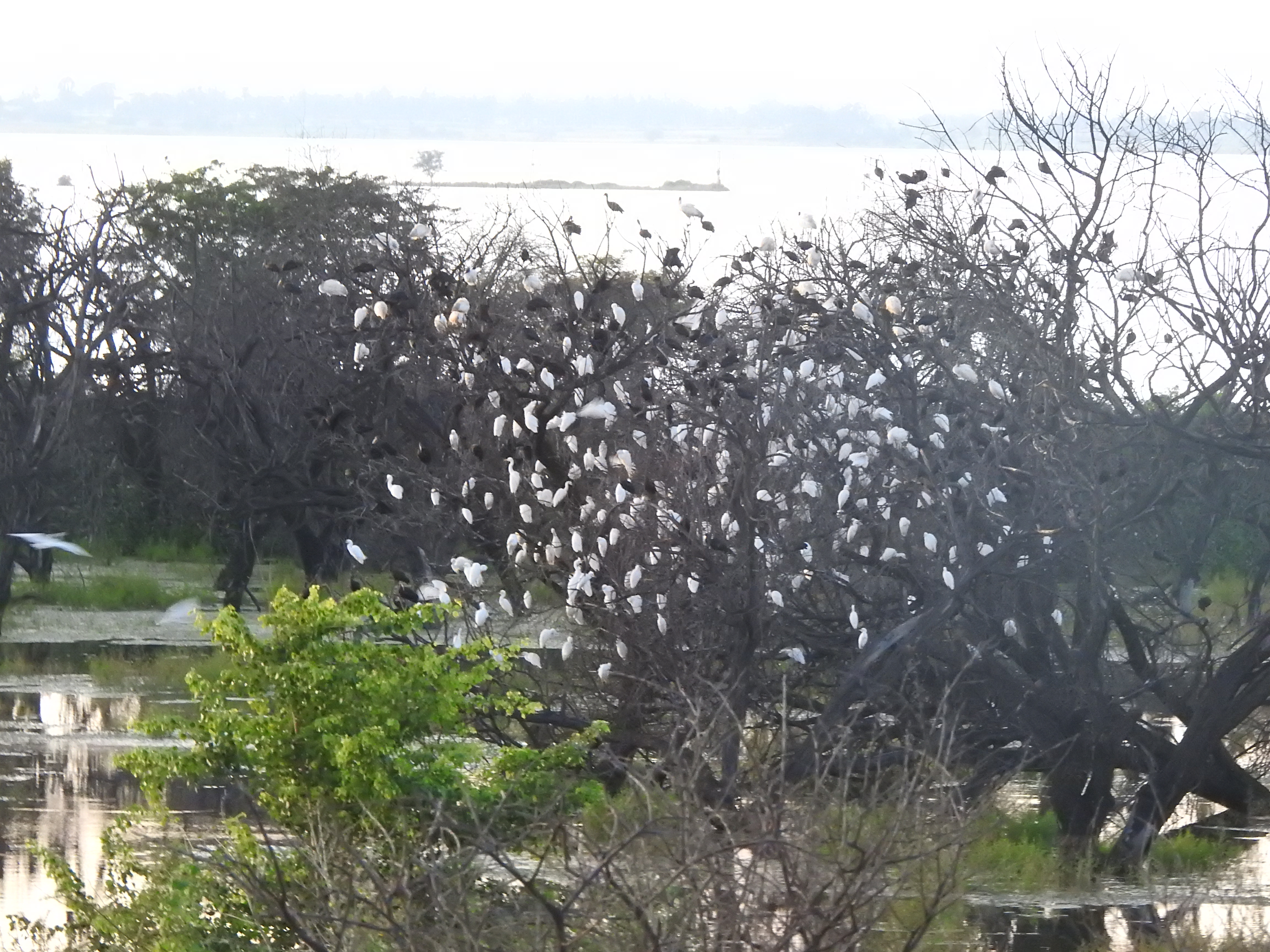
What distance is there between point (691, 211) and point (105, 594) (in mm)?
13598

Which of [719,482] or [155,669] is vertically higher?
[719,482]

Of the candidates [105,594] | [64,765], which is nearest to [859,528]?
[64,765]

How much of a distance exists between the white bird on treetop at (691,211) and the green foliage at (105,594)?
12.7 meters

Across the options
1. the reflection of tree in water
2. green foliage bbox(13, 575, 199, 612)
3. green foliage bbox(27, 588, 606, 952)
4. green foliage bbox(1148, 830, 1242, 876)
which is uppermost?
green foliage bbox(27, 588, 606, 952)

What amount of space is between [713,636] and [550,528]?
2059 millimetres

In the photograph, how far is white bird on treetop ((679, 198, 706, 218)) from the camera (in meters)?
13.6

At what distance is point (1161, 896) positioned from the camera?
10094 millimetres

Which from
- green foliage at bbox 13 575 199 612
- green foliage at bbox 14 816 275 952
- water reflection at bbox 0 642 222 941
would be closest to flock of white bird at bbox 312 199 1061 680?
water reflection at bbox 0 642 222 941

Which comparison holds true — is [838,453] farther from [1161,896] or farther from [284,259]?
[284,259]

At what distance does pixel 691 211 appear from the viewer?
45.0 feet

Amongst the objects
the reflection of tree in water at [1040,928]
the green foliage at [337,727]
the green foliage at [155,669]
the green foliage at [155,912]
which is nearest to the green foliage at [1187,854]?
the reflection of tree in water at [1040,928]

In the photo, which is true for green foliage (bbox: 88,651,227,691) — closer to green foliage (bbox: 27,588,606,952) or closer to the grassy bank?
the grassy bank

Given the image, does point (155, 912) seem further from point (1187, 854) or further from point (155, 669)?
point (155, 669)

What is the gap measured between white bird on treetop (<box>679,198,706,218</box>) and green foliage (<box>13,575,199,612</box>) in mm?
12728
